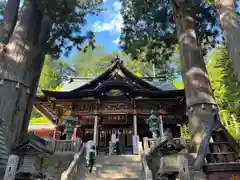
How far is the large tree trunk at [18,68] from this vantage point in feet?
22.1

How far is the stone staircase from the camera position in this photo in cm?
734

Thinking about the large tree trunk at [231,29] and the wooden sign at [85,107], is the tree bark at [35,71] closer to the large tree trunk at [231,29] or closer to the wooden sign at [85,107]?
the wooden sign at [85,107]

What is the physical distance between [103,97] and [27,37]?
6665 mm

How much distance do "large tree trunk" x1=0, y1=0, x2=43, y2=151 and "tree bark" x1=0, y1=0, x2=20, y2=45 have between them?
0.27 meters

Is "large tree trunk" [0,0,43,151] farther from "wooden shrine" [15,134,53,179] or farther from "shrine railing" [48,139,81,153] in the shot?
"shrine railing" [48,139,81,153]

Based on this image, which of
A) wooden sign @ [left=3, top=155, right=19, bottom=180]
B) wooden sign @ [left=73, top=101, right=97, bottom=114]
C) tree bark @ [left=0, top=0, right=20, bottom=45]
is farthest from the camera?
wooden sign @ [left=73, top=101, right=97, bottom=114]

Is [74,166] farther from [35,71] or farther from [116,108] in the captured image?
[116,108]

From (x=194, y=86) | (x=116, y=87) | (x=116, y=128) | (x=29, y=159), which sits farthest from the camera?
(x=116, y=128)

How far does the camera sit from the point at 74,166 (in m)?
6.92

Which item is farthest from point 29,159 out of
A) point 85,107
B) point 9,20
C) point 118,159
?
point 85,107

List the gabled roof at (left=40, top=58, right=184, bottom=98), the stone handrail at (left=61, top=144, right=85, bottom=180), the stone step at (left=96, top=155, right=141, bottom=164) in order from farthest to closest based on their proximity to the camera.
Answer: the gabled roof at (left=40, top=58, right=184, bottom=98), the stone step at (left=96, top=155, right=141, bottom=164), the stone handrail at (left=61, top=144, right=85, bottom=180)

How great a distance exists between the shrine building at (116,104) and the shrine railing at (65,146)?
3976 mm

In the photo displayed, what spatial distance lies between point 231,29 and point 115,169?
6624 mm

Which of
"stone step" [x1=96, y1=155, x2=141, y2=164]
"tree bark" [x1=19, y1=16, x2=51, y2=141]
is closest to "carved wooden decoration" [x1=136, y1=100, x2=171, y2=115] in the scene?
"stone step" [x1=96, y1=155, x2=141, y2=164]
